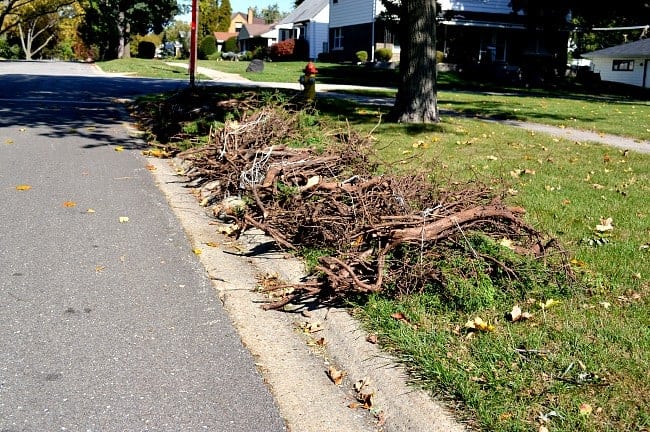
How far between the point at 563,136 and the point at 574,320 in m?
8.75

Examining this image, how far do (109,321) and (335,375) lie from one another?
5.09 feet

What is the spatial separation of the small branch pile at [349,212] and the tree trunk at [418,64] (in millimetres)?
4594

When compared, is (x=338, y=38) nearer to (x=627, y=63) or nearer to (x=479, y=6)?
(x=479, y=6)

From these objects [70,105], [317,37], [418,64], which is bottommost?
[70,105]

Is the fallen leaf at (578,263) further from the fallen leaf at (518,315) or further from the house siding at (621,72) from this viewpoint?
the house siding at (621,72)

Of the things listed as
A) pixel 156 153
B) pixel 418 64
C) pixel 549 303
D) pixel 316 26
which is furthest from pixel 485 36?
pixel 549 303

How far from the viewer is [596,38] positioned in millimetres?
72750

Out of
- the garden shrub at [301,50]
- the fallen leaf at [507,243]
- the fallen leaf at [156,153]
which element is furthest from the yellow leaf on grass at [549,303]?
the garden shrub at [301,50]

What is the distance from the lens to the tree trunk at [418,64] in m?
12.3

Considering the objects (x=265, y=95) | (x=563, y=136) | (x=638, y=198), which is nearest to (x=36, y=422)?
(x=638, y=198)

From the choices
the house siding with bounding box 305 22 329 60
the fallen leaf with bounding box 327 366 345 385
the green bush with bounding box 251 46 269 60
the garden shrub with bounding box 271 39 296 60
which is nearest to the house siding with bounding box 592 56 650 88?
the house siding with bounding box 305 22 329 60

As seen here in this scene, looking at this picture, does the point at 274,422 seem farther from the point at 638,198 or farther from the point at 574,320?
the point at 638,198

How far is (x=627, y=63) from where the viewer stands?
47.3 meters

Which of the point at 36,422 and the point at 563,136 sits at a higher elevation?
the point at 563,136
